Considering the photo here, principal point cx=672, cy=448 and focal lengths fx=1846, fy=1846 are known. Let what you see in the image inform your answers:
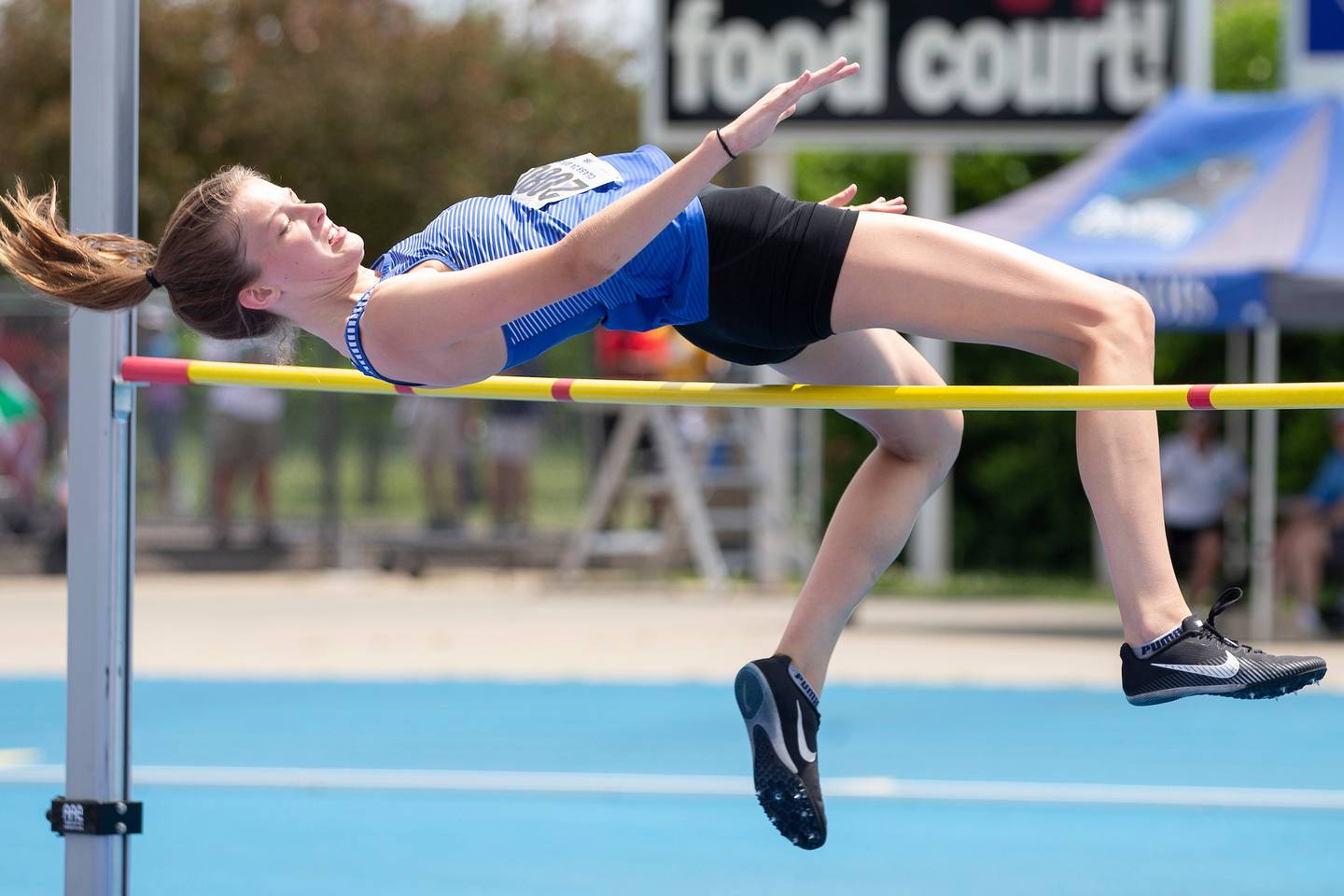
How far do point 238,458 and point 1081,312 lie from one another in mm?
10782

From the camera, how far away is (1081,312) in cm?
321

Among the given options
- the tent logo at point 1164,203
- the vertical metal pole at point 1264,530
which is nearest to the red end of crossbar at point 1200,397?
the tent logo at point 1164,203

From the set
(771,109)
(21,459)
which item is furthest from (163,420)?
(771,109)

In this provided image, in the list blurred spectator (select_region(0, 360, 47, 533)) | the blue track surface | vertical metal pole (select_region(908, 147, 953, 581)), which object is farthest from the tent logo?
blurred spectator (select_region(0, 360, 47, 533))

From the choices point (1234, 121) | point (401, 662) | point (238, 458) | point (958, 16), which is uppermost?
point (958, 16)

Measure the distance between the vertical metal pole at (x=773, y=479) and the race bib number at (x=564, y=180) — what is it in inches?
358

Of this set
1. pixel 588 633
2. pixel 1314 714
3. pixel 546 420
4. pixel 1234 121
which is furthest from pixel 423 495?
pixel 1314 714

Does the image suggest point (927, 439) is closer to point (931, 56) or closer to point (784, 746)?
point (784, 746)

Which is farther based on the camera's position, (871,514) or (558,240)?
(871,514)

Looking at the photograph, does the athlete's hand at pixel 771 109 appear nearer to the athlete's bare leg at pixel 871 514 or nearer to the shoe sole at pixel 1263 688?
the athlete's bare leg at pixel 871 514

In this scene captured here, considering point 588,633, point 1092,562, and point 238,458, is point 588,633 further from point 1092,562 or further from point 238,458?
point 1092,562

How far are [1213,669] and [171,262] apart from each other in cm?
196

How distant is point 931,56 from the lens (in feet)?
39.4

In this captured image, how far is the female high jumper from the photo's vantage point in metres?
3.10
